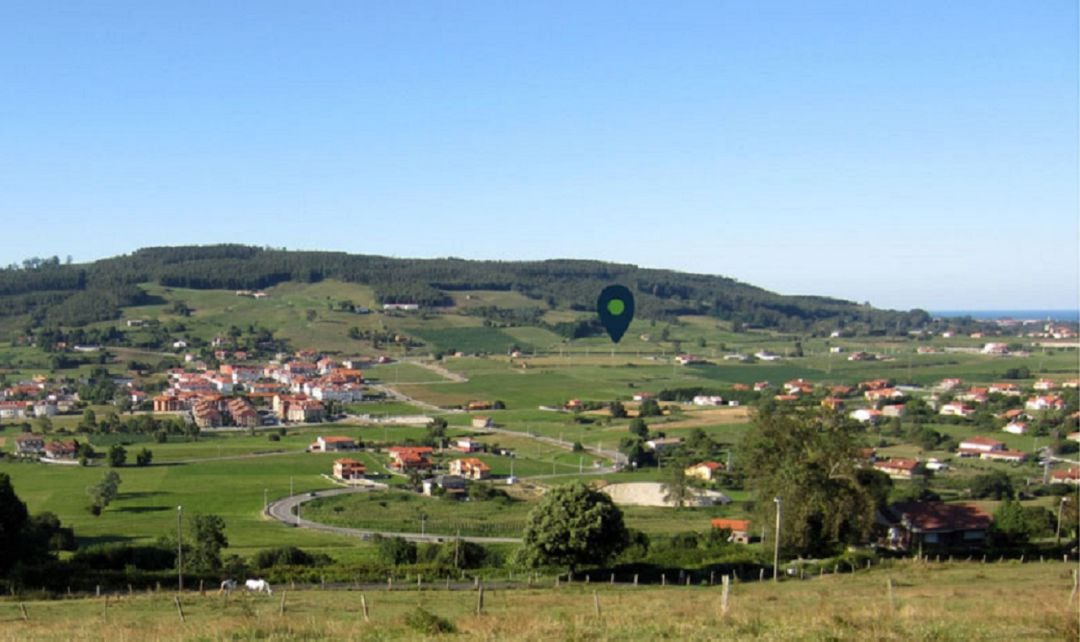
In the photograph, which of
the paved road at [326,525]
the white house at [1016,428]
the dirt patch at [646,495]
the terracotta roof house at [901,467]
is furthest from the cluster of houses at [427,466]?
the white house at [1016,428]

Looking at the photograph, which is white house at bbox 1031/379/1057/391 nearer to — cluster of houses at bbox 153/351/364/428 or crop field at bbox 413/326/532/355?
crop field at bbox 413/326/532/355

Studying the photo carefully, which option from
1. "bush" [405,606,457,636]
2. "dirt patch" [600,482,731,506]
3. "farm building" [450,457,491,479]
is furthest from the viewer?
"farm building" [450,457,491,479]

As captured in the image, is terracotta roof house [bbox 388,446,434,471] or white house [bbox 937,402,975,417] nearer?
terracotta roof house [bbox 388,446,434,471]

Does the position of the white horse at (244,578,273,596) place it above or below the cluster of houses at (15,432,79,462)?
above

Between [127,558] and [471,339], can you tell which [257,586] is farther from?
[471,339]

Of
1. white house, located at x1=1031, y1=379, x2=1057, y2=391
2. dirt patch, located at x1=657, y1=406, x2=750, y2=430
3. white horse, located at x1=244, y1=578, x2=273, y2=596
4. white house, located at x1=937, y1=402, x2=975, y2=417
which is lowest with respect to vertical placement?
dirt patch, located at x1=657, y1=406, x2=750, y2=430

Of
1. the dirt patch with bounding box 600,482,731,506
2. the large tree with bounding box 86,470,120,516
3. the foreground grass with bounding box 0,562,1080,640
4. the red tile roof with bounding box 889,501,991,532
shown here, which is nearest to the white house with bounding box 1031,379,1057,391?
the dirt patch with bounding box 600,482,731,506

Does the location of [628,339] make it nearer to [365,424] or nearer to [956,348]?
[956,348]

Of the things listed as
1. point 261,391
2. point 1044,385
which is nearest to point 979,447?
point 1044,385
